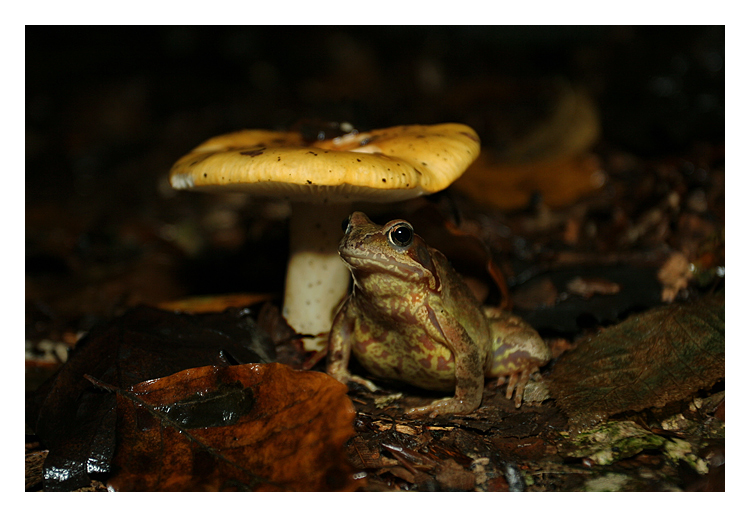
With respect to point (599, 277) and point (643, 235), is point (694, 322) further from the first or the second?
point (643, 235)

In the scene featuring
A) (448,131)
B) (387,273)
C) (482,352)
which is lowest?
(482,352)

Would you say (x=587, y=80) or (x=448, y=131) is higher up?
(x=587, y=80)

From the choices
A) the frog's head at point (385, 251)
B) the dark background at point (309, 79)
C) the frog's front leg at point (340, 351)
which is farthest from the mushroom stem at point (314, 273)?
the dark background at point (309, 79)

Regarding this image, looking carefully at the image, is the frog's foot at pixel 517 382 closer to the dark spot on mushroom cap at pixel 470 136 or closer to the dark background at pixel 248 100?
the dark spot on mushroom cap at pixel 470 136

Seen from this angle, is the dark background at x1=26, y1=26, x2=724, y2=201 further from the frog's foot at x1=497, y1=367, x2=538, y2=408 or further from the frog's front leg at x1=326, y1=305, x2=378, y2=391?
the frog's front leg at x1=326, y1=305, x2=378, y2=391

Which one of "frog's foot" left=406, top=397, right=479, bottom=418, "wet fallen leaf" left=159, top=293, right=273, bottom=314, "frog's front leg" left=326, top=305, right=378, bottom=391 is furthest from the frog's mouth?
"wet fallen leaf" left=159, top=293, right=273, bottom=314

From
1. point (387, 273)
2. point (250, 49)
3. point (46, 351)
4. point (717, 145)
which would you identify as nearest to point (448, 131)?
point (387, 273)
